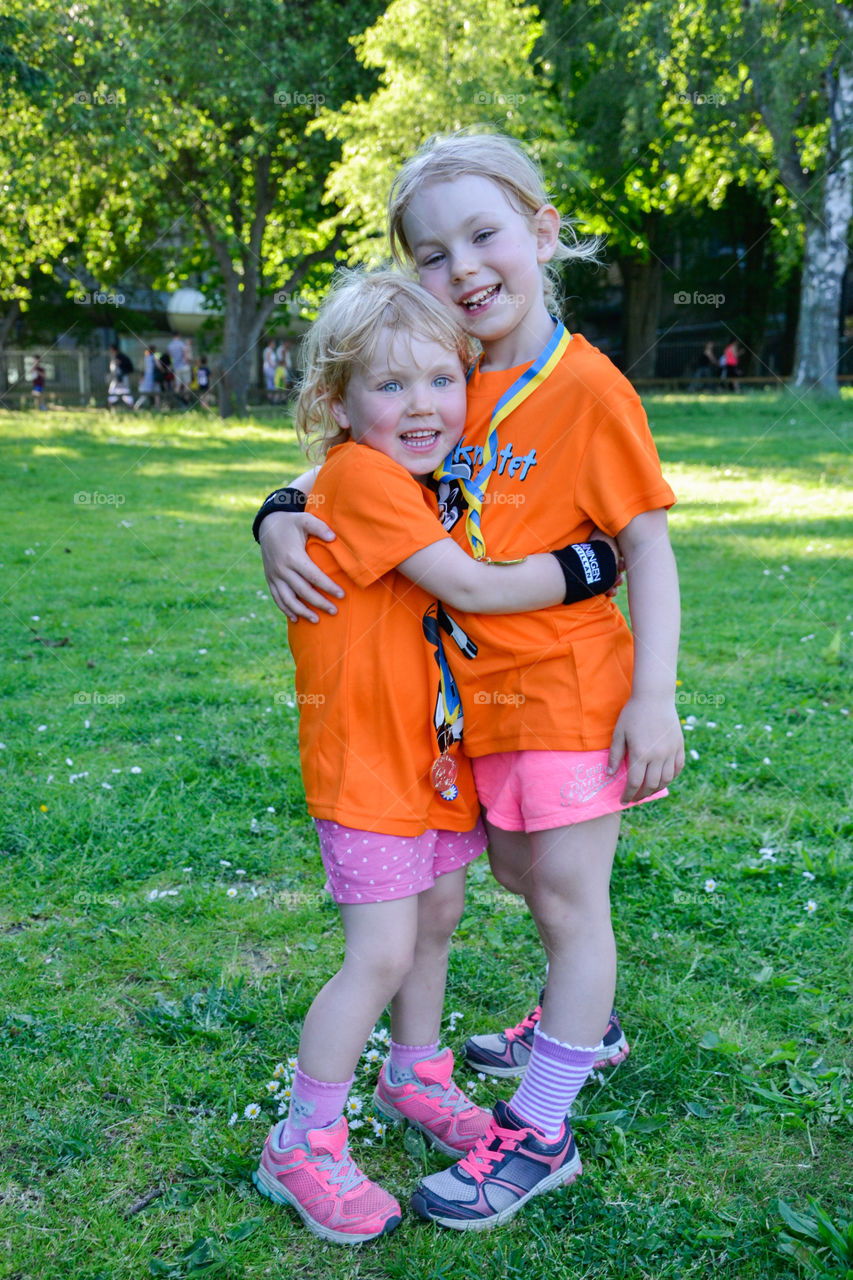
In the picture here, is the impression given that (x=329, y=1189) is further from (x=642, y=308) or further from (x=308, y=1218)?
(x=642, y=308)

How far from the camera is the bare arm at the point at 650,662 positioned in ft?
6.53

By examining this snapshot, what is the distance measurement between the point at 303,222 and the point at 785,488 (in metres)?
17.7

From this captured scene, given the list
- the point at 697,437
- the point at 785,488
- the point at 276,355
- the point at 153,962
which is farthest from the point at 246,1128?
the point at 276,355

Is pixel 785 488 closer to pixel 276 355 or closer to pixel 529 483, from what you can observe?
pixel 529 483

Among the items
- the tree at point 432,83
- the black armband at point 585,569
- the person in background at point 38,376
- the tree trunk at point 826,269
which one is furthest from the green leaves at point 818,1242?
the person in background at point 38,376

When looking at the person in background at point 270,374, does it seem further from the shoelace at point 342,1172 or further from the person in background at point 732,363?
the shoelace at point 342,1172

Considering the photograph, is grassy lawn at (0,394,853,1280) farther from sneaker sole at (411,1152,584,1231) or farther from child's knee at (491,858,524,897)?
child's knee at (491,858,524,897)

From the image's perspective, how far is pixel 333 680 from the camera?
203 centimetres

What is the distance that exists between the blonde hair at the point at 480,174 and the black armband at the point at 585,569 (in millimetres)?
619

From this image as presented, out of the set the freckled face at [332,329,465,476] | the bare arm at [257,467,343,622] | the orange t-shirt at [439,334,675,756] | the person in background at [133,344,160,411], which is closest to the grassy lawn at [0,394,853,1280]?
the orange t-shirt at [439,334,675,756]

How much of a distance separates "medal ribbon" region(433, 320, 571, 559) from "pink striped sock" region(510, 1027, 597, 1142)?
39.7 inches

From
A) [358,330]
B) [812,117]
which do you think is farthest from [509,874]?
[812,117]

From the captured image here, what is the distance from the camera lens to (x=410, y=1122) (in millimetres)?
2371

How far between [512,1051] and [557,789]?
0.89 meters
